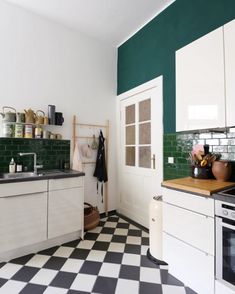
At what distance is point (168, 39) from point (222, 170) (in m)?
1.69

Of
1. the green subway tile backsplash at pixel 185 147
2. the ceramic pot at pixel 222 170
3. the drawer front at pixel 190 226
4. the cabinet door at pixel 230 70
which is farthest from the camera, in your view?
the green subway tile backsplash at pixel 185 147

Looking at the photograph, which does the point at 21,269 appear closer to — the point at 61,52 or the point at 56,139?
the point at 56,139

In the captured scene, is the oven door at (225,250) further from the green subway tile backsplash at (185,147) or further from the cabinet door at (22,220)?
the cabinet door at (22,220)

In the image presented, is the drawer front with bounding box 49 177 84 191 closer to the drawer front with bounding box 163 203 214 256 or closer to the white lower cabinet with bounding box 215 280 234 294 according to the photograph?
the drawer front with bounding box 163 203 214 256

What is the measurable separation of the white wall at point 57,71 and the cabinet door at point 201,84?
1.50 metres

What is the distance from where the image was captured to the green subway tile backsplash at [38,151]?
2295 mm

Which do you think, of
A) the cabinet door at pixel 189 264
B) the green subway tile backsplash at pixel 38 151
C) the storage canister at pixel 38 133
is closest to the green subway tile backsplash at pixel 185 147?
the cabinet door at pixel 189 264

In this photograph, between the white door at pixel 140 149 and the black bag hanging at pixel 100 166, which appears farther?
the black bag hanging at pixel 100 166

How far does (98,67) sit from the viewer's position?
124 inches

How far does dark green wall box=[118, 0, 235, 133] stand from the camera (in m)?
1.93

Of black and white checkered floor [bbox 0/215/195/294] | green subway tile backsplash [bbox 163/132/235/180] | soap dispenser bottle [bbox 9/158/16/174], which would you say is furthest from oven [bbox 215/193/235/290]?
soap dispenser bottle [bbox 9/158/16/174]

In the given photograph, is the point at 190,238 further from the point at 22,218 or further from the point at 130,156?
the point at 130,156

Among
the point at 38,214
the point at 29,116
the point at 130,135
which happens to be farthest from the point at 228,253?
the point at 29,116

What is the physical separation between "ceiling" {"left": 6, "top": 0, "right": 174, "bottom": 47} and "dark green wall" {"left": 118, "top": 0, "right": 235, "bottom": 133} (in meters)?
0.15
